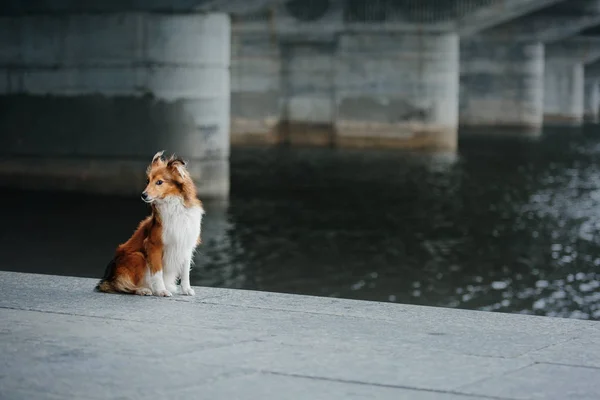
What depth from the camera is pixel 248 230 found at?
23.2 m

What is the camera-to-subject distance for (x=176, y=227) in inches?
365

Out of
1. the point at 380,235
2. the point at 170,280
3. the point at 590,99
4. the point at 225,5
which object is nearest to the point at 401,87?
the point at 225,5

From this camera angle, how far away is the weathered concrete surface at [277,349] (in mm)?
6504

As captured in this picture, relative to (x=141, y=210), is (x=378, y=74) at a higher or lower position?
higher

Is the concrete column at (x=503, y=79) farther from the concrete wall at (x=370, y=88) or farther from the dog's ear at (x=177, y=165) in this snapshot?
the dog's ear at (x=177, y=165)

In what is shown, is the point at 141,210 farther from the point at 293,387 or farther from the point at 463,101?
the point at 463,101

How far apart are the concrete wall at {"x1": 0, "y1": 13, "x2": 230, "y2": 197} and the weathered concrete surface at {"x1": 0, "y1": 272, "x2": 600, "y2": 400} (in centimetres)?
1777

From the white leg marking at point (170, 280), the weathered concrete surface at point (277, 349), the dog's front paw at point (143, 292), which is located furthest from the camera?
the white leg marking at point (170, 280)

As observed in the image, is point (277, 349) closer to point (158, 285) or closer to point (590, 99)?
point (158, 285)

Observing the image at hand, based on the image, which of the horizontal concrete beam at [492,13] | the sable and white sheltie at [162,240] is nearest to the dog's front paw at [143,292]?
the sable and white sheltie at [162,240]

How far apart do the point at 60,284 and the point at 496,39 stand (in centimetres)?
5634

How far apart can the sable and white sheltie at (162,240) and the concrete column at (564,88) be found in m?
72.9

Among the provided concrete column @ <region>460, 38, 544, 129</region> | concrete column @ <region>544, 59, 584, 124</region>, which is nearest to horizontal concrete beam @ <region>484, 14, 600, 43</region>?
concrete column @ <region>460, 38, 544, 129</region>

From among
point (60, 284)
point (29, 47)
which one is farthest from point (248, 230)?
point (60, 284)
